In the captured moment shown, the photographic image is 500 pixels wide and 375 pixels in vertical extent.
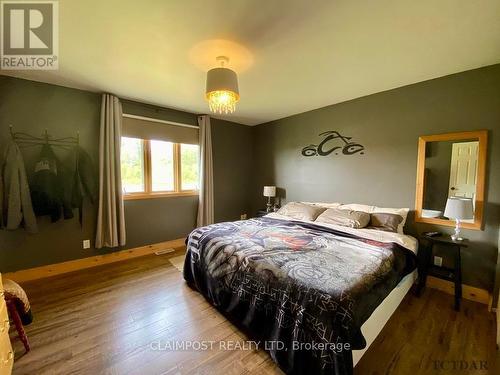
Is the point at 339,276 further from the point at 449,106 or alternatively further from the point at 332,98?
the point at 332,98

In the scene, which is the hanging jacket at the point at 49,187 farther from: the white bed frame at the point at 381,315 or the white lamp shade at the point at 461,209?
the white lamp shade at the point at 461,209

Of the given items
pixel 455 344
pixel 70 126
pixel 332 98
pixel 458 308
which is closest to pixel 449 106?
pixel 332 98

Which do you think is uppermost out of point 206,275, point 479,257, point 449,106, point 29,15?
point 29,15

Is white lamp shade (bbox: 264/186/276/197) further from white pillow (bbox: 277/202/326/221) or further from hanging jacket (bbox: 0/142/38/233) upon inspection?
hanging jacket (bbox: 0/142/38/233)

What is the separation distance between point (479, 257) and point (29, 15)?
4.50 m

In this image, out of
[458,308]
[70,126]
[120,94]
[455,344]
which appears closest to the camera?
[455,344]

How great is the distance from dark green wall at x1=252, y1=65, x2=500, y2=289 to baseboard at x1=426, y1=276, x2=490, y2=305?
3.0 inches

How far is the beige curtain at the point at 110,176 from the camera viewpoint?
9.46ft

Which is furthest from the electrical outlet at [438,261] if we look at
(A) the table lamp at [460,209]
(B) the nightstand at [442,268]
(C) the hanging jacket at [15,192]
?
(C) the hanging jacket at [15,192]

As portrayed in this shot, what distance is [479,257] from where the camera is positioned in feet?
7.12

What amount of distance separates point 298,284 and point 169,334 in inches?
46.4

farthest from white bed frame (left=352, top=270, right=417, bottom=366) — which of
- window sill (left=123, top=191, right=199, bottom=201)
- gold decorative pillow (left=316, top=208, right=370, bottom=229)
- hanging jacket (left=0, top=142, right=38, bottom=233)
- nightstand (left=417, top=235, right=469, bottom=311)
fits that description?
hanging jacket (left=0, top=142, right=38, bottom=233)

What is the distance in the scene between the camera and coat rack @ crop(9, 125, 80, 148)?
242 centimetres

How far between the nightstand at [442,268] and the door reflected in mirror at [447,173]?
1.10 ft
